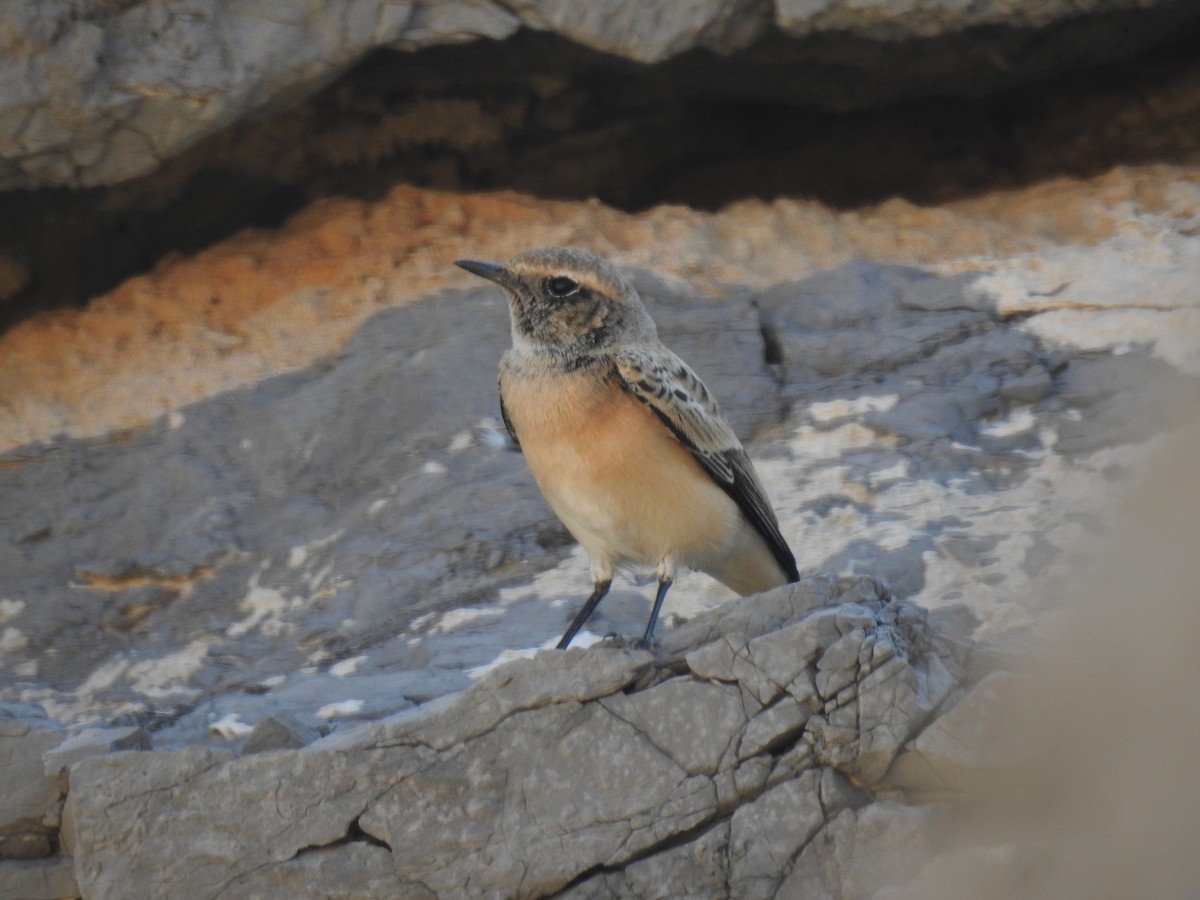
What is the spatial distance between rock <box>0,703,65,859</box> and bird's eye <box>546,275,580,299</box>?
2.49 metres

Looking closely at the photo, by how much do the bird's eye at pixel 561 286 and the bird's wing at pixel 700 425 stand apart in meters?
0.32

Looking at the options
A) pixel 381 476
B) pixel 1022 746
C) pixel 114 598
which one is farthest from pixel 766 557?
pixel 114 598

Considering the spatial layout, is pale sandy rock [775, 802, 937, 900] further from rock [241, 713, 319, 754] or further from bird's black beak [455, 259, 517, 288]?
bird's black beak [455, 259, 517, 288]

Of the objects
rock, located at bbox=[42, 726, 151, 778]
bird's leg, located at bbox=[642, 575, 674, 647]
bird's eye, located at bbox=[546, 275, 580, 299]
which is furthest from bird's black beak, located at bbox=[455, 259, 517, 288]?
rock, located at bbox=[42, 726, 151, 778]

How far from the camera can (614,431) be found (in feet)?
17.2

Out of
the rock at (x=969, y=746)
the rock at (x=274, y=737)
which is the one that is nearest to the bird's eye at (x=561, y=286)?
the rock at (x=274, y=737)

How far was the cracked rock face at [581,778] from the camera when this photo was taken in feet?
13.9

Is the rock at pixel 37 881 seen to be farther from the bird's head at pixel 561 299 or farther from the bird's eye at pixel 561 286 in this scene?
the bird's eye at pixel 561 286

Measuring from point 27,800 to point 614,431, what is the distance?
2495 mm

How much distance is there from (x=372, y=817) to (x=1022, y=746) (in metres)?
2.00

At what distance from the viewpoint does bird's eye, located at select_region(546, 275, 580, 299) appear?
548 cm

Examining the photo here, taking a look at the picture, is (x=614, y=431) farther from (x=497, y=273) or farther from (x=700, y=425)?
(x=497, y=273)

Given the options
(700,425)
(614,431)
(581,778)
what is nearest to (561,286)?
(614,431)

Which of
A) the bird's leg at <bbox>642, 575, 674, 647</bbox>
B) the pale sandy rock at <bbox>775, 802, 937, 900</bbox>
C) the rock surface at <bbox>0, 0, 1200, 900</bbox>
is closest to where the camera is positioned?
the pale sandy rock at <bbox>775, 802, 937, 900</bbox>
